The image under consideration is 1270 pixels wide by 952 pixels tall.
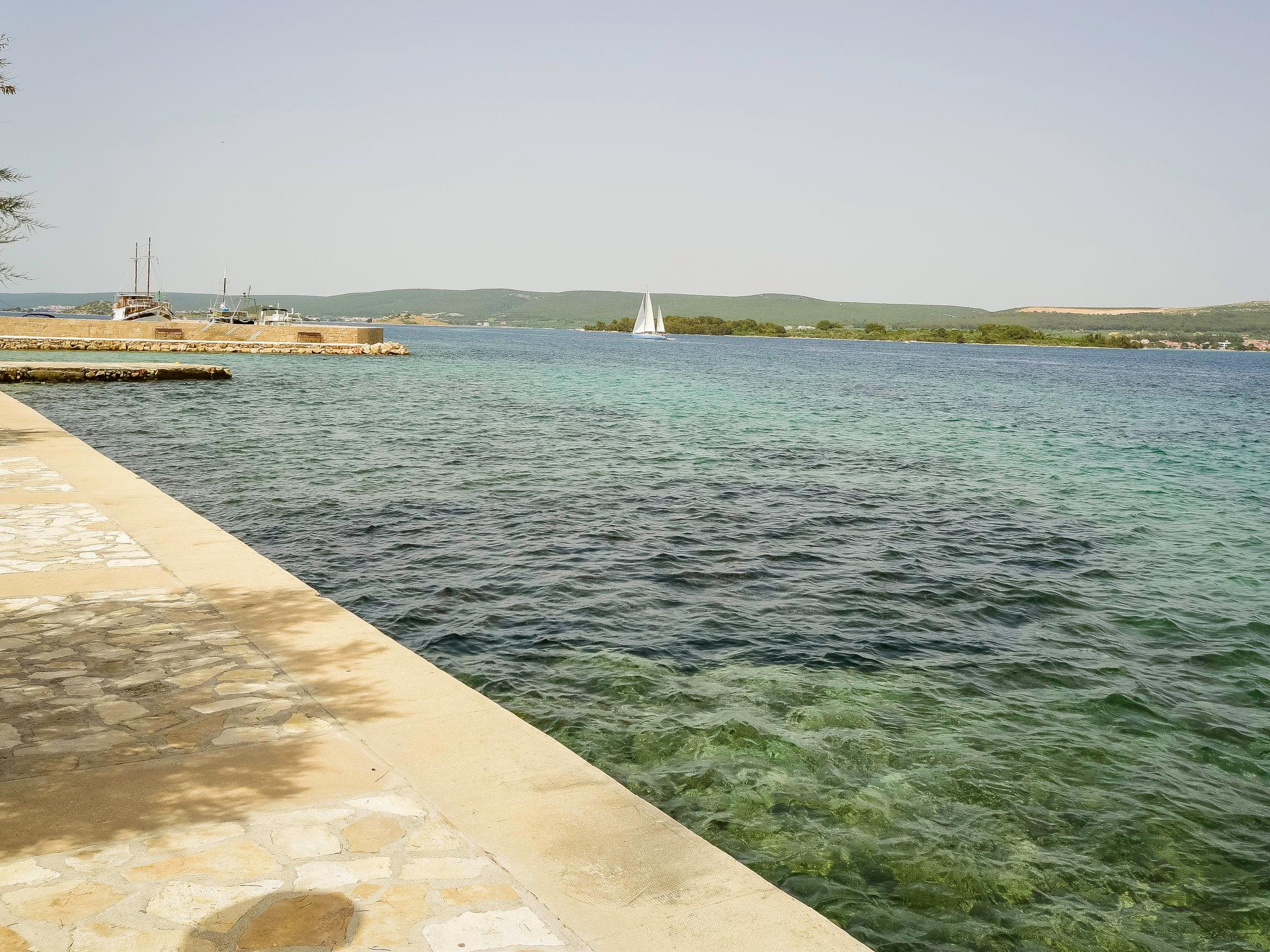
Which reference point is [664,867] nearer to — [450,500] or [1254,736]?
[1254,736]

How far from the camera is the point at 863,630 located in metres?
10.1

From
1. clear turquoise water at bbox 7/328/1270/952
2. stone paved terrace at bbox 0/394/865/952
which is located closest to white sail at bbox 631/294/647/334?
clear turquoise water at bbox 7/328/1270/952

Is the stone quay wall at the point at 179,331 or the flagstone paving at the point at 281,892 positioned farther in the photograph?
the stone quay wall at the point at 179,331

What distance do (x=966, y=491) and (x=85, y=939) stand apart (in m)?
18.9

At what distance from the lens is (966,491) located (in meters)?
19.8

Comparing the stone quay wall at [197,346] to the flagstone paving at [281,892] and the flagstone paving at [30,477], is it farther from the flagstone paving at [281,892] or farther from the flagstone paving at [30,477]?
the flagstone paving at [281,892]

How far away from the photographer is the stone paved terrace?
3.53 metres

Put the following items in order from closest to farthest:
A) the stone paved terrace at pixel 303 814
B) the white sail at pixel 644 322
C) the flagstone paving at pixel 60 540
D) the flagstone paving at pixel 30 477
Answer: the stone paved terrace at pixel 303 814
the flagstone paving at pixel 60 540
the flagstone paving at pixel 30 477
the white sail at pixel 644 322

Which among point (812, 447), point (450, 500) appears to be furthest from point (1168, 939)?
point (812, 447)

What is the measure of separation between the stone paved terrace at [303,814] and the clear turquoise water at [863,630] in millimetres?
1485

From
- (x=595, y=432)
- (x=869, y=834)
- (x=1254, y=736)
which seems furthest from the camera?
(x=595, y=432)

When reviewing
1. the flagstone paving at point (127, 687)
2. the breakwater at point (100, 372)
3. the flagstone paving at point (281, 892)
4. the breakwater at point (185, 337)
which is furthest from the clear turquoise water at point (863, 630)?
the breakwater at point (185, 337)

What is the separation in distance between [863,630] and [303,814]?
711 centimetres

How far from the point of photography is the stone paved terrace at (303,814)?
139 inches
